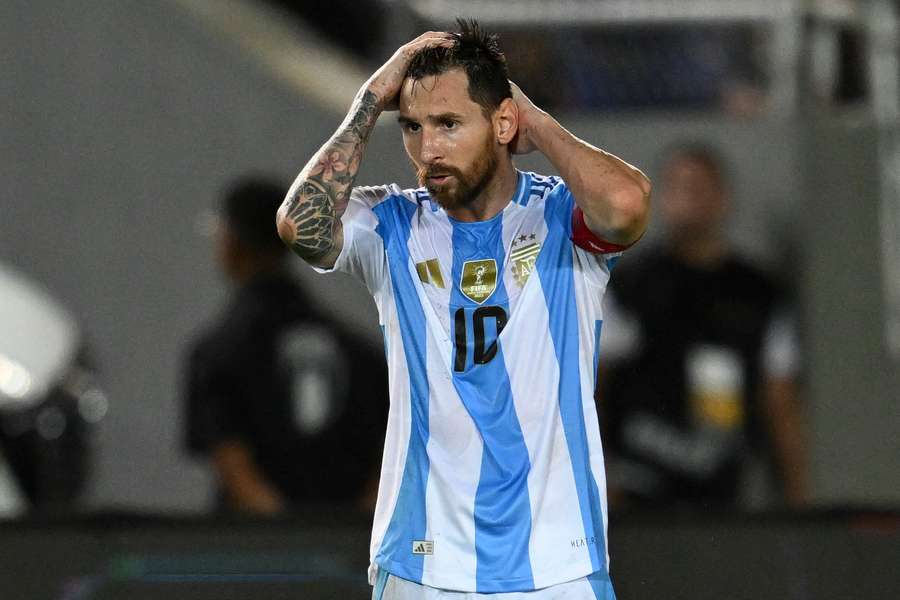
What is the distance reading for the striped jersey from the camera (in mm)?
3043

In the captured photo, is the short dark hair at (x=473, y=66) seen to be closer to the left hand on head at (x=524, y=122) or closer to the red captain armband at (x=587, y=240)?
the left hand on head at (x=524, y=122)

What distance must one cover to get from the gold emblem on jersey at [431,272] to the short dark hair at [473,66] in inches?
14.1

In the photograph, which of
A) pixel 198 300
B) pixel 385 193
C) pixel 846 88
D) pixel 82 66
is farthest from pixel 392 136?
pixel 385 193

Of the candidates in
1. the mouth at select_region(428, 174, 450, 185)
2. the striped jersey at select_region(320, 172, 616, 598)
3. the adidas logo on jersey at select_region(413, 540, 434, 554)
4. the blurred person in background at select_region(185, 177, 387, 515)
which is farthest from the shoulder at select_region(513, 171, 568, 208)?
the blurred person in background at select_region(185, 177, 387, 515)

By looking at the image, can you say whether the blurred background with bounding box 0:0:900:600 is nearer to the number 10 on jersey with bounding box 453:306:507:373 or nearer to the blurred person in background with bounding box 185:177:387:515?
the blurred person in background with bounding box 185:177:387:515

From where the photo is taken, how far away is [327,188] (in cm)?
316

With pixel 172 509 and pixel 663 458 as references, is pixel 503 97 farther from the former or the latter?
pixel 172 509

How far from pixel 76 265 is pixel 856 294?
161 inches

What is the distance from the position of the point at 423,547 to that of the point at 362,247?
0.68 meters

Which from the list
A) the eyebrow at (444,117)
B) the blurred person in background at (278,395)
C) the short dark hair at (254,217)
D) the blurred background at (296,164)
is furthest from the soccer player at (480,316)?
the blurred person in background at (278,395)

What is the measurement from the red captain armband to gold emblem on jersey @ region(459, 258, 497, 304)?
0.19m

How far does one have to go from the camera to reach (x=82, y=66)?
777cm

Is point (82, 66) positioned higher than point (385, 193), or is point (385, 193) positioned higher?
point (82, 66)

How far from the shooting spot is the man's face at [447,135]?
306cm
